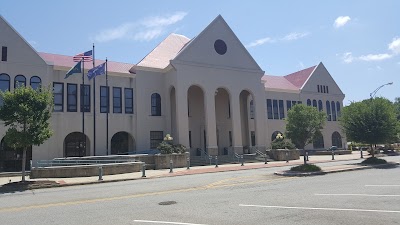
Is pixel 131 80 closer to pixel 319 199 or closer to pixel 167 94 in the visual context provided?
pixel 167 94

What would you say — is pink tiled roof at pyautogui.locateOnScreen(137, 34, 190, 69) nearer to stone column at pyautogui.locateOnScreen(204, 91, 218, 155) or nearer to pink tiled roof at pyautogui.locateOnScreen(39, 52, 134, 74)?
pink tiled roof at pyautogui.locateOnScreen(39, 52, 134, 74)

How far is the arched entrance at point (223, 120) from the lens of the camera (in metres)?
43.4

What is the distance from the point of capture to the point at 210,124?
125 ft

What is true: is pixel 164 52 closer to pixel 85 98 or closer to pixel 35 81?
pixel 85 98

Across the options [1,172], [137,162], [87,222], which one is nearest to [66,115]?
[1,172]

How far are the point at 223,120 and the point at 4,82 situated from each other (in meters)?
24.5

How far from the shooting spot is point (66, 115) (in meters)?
32.7

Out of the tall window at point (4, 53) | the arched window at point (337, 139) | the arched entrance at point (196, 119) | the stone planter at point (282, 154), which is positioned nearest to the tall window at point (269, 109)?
the stone planter at point (282, 154)

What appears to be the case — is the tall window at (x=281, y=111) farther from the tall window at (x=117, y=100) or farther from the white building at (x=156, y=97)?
the tall window at (x=117, y=100)

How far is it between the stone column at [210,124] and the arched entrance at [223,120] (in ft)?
15.9

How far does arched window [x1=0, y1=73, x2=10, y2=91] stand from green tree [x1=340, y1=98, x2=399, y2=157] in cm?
2923

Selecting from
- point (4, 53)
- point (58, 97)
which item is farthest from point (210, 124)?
point (4, 53)

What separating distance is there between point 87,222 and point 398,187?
446 inches

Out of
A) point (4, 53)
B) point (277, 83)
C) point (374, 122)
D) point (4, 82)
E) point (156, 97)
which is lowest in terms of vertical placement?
point (374, 122)
